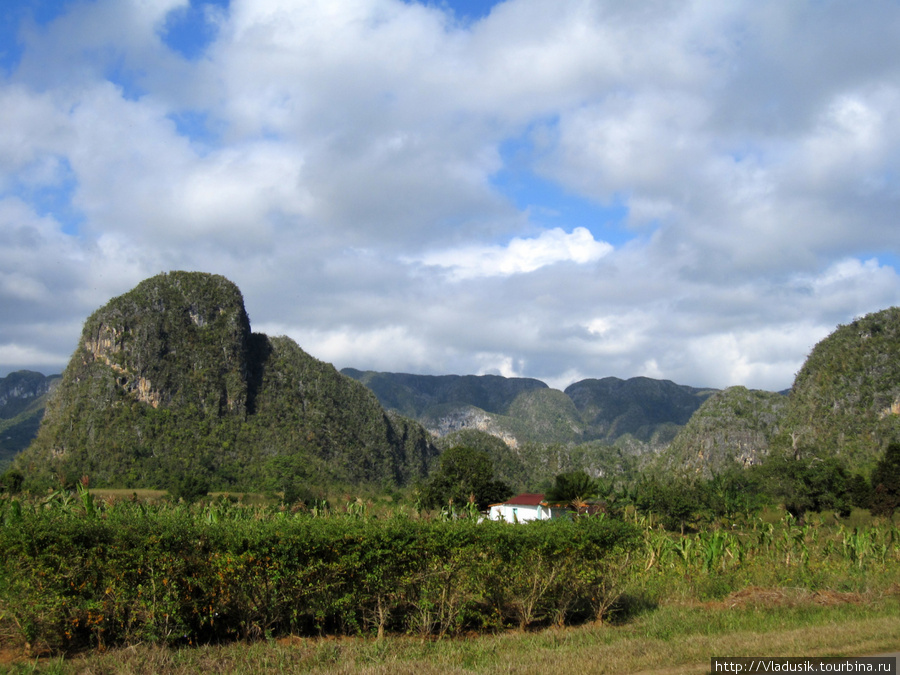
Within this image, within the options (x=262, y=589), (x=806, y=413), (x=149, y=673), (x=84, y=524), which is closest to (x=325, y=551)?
(x=262, y=589)

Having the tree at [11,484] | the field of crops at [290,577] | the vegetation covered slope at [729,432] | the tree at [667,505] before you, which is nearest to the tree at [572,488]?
the tree at [667,505]

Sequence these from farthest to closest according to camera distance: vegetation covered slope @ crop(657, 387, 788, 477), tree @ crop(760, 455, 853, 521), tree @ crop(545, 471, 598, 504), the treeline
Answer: vegetation covered slope @ crop(657, 387, 788, 477) → tree @ crop(760, 455, 853, 521) → the treeline → tree @ crop(545, 471, 598, 504)

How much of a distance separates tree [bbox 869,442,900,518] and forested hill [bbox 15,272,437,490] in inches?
1979

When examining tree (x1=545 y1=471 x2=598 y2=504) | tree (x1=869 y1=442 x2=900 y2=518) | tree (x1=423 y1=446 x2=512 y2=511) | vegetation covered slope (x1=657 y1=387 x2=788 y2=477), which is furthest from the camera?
vegetation covered slope (x1=657 y1=387 x2=788 y2=477)

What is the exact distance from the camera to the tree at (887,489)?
3738 centimetres

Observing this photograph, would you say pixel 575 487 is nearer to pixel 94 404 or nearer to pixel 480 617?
pixel 480 617

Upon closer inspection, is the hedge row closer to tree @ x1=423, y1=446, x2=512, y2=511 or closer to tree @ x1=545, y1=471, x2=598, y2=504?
tree @ x1=545, y1=471, x2=598, y2=504

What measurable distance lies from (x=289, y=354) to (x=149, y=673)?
333 feet

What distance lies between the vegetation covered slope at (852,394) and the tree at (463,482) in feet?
124

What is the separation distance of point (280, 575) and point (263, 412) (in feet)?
301

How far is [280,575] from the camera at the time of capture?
658 centimetres

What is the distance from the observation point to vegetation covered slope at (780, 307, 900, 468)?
232ft

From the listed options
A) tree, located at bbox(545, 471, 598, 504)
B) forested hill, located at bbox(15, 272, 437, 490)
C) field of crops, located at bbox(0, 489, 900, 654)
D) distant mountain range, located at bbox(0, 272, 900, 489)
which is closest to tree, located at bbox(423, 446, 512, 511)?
tree, located at bbox(545, 471, 598, 504)

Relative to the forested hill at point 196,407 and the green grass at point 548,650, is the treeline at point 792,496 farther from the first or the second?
the forested hill at point 196,407
